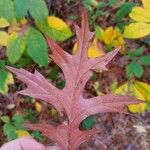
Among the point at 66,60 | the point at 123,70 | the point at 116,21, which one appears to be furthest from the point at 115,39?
the point at 66,60

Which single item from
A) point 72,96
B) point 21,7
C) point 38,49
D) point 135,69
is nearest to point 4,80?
point 38,49

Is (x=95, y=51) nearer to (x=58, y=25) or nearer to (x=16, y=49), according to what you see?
(x=58, y=25)

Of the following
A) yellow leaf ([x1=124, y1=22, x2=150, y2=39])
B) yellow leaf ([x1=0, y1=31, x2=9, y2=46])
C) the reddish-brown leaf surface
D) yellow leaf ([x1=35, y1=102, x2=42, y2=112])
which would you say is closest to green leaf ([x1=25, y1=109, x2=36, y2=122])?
yellow leaf ([x1=35, y1=102, x2=42, y2=112])

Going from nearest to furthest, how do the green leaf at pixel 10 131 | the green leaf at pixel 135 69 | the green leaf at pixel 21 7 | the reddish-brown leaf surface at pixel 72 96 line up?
the reddish-brown leaf surface at pixel 72 96 < the green leaf at pixel 21 7 < the green leaf at pixel 135 69 < the green leaf at pixel 10 131

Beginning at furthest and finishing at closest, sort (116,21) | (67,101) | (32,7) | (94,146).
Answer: (94,146) → (116,21) → (32,7) → (67,101)

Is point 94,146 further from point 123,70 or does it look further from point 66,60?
point 66,60

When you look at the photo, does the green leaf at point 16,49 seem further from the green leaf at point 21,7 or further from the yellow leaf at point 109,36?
the yellow leaf at point 109,36

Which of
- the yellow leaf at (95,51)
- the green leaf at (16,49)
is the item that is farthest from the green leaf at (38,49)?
the yellow leaf at (95,51)
